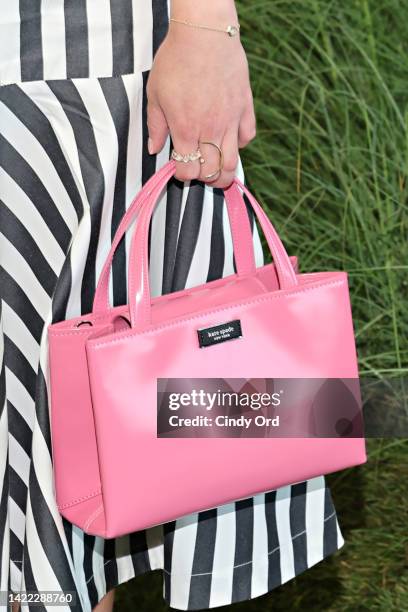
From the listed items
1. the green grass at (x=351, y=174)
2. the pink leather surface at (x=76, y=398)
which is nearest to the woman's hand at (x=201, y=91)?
the pink leather surface at (x=76, y=398)

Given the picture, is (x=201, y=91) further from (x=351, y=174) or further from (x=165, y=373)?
(x=351, y=174)

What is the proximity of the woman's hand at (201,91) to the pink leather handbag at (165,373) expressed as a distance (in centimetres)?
5

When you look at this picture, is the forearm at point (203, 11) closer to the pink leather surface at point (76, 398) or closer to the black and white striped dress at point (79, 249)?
the black and white striped dress at point (79, 249)

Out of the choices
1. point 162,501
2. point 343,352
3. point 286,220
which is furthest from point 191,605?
point 286,220

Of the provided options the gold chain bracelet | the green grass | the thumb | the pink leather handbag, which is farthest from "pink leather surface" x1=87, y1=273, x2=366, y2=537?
the green grass

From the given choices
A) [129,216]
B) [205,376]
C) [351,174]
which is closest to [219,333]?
[205,376]

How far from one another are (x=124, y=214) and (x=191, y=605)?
22.1 inches

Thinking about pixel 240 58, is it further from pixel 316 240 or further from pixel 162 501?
pixel 316 240

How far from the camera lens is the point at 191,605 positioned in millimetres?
1513

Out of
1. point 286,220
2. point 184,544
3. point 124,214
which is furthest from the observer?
point 286,220

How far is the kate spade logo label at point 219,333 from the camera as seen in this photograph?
131 centimetres

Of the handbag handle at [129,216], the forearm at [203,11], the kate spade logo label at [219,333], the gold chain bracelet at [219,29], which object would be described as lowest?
the kate spade logo label at [219,333]

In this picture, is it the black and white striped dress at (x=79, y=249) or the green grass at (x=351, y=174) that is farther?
the green grass at (x=351, y=174)

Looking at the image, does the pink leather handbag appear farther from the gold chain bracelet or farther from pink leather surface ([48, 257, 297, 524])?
the gold chain bracelet
